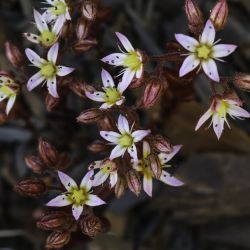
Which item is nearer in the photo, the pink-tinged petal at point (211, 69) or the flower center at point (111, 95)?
the pink-tinged petal at point (211, 69)

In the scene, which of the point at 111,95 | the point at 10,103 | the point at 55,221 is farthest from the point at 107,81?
the point at 55,221

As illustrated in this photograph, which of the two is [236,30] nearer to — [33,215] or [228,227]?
[228,227]

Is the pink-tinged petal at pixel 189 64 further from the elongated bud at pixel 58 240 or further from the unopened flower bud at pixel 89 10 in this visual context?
the elongated bud at pixel 58 240

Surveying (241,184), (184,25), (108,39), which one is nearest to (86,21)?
(108,39)

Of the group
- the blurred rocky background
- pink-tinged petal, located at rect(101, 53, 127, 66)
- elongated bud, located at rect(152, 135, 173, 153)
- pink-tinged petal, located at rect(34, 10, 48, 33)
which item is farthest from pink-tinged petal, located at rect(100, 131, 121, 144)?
the blurred rocky background

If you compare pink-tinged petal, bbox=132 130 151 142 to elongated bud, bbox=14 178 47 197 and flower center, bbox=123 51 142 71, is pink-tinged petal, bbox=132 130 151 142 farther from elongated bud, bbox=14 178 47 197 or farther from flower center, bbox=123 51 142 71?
elongated bud, bbox=14 178 47 197

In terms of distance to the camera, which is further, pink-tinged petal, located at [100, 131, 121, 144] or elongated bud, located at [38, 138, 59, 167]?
elongated bud, located at [38, 138, 59, 167]

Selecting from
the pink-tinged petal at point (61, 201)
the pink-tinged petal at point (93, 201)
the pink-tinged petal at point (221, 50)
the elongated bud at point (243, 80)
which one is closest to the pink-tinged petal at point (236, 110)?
the elongated bud at point (243, 80)
